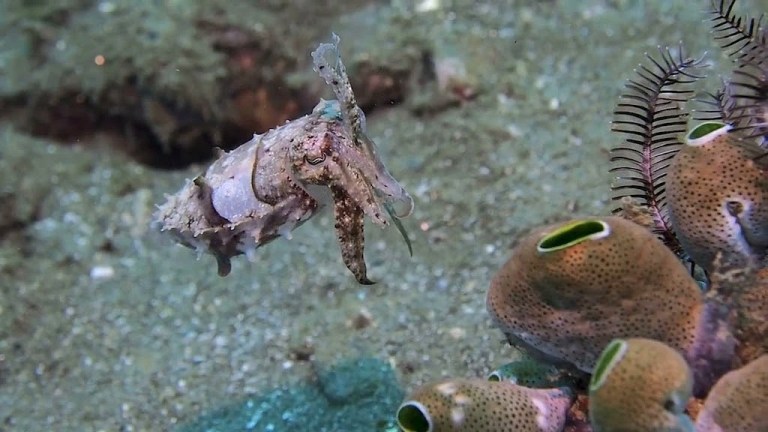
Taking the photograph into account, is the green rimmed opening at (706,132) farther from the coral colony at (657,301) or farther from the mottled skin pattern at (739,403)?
the mottled skin pattern at (739,403)

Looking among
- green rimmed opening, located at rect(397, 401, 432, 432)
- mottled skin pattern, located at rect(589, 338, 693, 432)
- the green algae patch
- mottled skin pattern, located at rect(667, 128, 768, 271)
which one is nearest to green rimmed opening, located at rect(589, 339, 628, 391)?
mottled skin pattern, located at rect(589, 338, 693, 432)

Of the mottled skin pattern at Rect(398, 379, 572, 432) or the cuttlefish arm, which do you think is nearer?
the mottled skin pattern at Rect(398, 379, 572, 432)

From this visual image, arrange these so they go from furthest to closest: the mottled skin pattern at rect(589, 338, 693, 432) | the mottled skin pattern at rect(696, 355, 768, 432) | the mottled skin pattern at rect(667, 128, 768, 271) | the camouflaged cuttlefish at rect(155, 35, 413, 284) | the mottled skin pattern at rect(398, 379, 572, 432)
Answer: the camouflaged cuttlefish at rect(155, 35, 413, 284) → the mottled skin pattern at rect(667, 128, 768, 271) → the mottled skin pattern at rect(398, 379, 572, 432) → the mottled skin pattern at rect(696, 355, 768, 432) → the mottled skin pattern at rect(589, 338, 693, 432)

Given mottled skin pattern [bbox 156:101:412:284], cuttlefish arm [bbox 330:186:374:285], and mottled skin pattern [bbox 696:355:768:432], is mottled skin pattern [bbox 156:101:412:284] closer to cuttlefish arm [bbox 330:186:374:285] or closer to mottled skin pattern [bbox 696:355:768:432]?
cuttlefish arm [bbox 330:186:374:285]

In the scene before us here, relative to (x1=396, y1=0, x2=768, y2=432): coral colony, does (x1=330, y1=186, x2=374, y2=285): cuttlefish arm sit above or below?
below

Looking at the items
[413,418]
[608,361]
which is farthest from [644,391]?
[413,418]

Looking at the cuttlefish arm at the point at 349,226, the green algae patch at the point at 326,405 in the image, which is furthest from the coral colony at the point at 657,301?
the green algae patch at the point at 326,405

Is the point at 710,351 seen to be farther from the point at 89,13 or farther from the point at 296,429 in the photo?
the point at 89,13
